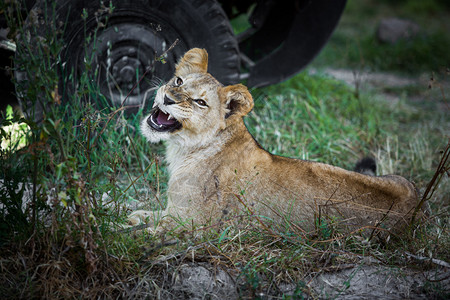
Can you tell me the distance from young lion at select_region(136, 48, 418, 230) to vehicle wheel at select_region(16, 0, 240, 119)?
28.5 inches

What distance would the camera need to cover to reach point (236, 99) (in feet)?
10.1

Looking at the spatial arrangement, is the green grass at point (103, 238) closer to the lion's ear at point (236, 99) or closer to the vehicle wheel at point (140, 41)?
the vehicle wheel at point (140, 41)

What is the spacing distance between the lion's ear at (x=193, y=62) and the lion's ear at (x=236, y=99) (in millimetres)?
309

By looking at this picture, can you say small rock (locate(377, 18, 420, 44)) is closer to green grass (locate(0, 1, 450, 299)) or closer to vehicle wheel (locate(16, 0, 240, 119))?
green grass (locate(0, 1, 450, 299))

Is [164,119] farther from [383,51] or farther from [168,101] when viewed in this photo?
[383,51]

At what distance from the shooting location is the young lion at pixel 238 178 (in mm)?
2980

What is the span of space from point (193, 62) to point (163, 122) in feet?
1.69

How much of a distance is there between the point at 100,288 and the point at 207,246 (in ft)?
2.15

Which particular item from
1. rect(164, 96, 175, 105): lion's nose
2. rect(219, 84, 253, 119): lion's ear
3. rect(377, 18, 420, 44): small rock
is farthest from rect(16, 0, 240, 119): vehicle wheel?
rect(377, 18, 420, 44): small rock

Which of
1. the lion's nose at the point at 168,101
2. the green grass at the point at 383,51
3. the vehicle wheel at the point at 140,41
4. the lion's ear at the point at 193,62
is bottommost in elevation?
the green grass at the point at 383,51

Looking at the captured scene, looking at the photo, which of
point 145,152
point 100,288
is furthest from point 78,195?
point 145,152

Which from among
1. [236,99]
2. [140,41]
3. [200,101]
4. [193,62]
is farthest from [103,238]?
[140,41]

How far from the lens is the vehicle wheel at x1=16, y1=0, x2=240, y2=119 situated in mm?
3676

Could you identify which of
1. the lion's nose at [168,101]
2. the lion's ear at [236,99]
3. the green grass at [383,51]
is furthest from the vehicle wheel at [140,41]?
the green grass at [383,51]
